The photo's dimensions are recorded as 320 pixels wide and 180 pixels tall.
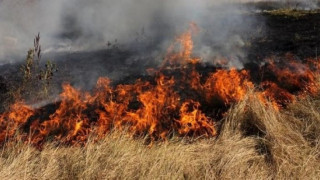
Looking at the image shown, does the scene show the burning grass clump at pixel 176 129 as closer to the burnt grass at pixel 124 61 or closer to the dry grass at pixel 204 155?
the dry grass at pixel 204 155

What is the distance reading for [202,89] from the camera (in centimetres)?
592

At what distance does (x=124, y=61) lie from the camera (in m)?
7.99

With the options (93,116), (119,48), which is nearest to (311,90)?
(93,116)

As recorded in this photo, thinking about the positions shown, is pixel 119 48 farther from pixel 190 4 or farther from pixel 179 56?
pixel 190 4

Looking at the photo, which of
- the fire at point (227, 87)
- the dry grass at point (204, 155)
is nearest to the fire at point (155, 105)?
the fire at point (227, 87)

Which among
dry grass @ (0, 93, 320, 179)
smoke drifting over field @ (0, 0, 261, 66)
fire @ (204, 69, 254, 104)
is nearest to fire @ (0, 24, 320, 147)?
fire @ (204, 69, 254, 104)

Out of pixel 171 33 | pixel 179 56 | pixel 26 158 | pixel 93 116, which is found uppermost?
pixel 171 33

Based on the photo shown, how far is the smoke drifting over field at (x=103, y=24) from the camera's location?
930cm

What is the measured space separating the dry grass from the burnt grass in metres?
1.57

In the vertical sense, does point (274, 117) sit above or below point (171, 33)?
below

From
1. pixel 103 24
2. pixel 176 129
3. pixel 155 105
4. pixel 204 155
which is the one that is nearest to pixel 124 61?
pixel 155 105

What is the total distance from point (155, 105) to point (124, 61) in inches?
109

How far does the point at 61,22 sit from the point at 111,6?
1520mm

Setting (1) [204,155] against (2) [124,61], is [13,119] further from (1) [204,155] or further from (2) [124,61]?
(2) [124,61]
